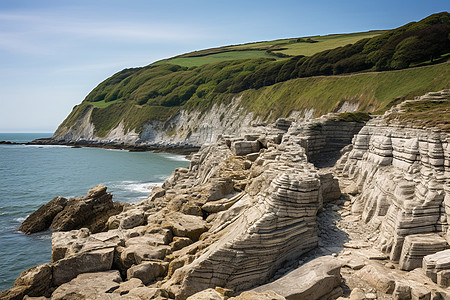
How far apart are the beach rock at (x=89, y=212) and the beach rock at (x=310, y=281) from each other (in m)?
17.2

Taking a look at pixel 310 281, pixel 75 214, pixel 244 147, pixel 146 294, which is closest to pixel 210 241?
pixel 146 294

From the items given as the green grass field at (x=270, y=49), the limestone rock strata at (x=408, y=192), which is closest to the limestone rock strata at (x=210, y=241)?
the limestone rock strata at (x=408, y=192)

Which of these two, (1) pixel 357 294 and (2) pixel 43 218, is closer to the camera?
(1) pixel 357 294

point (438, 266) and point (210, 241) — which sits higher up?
point (438, 266)

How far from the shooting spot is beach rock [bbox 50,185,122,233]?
23.9 meters

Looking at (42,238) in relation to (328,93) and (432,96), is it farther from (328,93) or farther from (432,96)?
(328,93)

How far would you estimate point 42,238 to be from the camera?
76.4ft

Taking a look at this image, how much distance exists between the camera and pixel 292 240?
9.91 metres

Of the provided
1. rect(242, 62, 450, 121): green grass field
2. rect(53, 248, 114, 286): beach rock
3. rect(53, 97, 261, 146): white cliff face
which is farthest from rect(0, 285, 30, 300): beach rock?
rect(53, 97, 261, 146): white cliff face

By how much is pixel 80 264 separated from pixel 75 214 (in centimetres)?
1306

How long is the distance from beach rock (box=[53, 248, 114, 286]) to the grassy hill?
27.3 metres

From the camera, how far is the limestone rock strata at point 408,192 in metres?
9.19

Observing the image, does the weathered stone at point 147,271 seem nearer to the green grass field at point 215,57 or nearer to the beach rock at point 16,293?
the beach rock at point 16,293

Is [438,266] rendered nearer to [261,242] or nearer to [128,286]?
[261,242]
